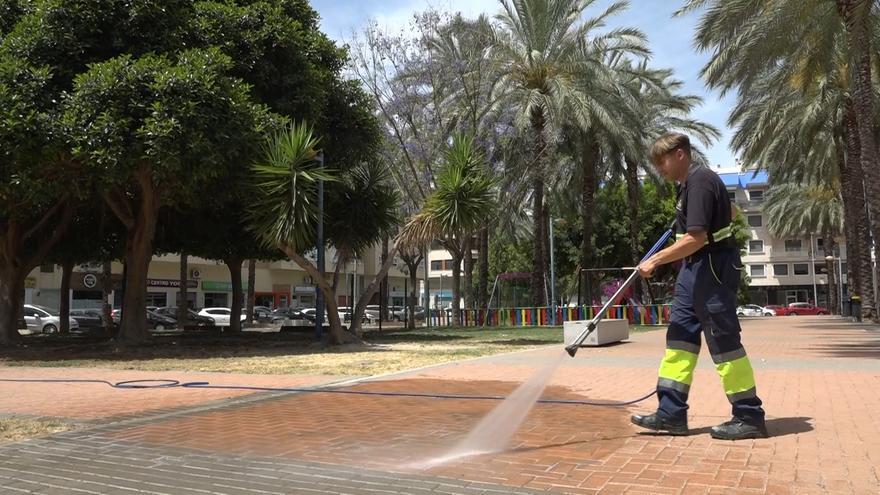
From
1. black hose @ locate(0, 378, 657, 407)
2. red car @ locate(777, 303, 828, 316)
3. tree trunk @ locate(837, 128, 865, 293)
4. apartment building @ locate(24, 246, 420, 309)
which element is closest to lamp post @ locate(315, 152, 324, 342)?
black hose @ locate(0, 378, 657, 407)

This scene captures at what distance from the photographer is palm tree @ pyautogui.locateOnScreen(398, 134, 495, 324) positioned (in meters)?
17.0

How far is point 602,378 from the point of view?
30.2 feet

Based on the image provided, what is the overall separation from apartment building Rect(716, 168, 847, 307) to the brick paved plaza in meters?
71.3

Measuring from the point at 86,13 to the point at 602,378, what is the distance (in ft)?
44.3

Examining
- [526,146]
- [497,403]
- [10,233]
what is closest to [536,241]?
[526,146]

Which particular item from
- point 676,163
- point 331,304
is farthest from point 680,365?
point 331,304

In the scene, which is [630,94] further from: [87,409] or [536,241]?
[87,409]

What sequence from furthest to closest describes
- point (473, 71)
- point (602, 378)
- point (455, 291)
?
point (455, 291) → point (473, 71) → point (602, 378)

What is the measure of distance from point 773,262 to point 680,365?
254 ft

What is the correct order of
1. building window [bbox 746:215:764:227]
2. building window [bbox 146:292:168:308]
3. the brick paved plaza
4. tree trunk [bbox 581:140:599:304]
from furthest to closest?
building window [bbox 746:215:764:227], building window [bbox 146:292:168:308], tree trunk [bbox 581:140:599:304], the brick paved plaza

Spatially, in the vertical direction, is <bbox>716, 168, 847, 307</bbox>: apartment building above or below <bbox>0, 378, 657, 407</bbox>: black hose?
above

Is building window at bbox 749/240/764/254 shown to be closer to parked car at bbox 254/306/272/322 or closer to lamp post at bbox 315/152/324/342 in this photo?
parked car at bbox 254/306/272/322

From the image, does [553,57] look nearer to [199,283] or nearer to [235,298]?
[235,298]

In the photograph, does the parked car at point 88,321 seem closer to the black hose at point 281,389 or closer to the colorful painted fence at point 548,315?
the colorful painted fence at point 548,315
